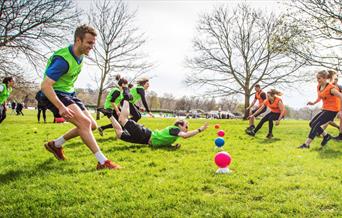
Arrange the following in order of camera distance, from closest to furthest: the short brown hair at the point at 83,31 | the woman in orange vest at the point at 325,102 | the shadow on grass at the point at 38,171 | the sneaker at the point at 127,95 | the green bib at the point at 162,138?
1. the shadow on grass at the point at 38,171
2. the short brown hair at the point at 83,31
3. the green bib at the point at 162,138
4. the woman in orange vest at the point at 325,102
5. the sneaker at the point at 127,95

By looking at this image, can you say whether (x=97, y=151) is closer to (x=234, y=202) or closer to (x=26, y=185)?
(x=26, y=185)

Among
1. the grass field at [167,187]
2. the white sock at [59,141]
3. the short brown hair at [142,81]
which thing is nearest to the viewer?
the grass field at [167,187]

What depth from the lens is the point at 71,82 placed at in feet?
16.7

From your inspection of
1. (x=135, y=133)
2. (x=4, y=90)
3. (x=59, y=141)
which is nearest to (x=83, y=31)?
(x=59, y=141)

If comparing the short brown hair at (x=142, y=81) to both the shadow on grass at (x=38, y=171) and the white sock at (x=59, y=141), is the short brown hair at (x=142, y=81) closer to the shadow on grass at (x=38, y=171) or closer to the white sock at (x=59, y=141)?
the white sock at (x=59, y=141)

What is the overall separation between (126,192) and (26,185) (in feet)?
4.40

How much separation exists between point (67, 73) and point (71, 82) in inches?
11.7

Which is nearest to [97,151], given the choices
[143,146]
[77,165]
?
[77,165]

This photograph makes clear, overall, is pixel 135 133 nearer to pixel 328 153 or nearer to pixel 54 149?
pixel 54 149

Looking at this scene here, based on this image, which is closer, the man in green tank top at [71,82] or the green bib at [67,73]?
the man in green tank top at [71,82]

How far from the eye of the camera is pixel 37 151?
6793 millimetres

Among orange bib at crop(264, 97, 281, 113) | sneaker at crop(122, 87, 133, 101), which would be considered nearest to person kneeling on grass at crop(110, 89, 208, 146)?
sneaker at crop(122, 87, 133, 101)

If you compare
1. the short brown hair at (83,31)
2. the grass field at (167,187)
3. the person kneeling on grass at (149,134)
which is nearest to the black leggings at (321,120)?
the grass field at (167,187)

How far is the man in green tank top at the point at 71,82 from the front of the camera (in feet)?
14.6
